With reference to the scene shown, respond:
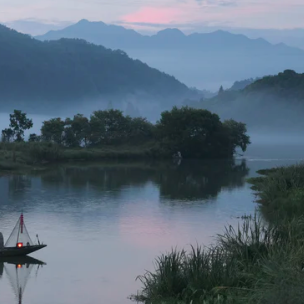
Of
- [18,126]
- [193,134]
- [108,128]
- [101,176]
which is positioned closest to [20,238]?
[101,176]

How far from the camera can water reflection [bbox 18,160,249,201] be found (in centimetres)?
4538

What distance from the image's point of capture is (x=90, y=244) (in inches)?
1048

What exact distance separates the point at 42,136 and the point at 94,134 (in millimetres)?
6377

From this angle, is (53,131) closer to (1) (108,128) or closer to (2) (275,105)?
(1) (108,128)

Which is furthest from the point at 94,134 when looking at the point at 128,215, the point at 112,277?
the point at 112,277

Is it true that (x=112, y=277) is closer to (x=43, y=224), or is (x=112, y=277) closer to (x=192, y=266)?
(x=192, y=266)

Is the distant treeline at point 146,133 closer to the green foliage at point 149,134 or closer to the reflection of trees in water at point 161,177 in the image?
the green foliage at point 149,134

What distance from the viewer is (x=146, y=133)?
260 feet

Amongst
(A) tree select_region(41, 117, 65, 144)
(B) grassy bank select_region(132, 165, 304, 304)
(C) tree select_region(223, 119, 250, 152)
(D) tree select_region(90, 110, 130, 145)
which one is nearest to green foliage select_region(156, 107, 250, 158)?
(C) tree select_region(223, 119, 250, 152)

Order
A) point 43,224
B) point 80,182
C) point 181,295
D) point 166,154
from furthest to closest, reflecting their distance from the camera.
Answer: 1. point 166,154
2. point 80,182
3. point 43,224
4. point 181,295

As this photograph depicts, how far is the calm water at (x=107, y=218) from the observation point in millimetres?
21438

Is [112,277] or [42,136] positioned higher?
[42,136]

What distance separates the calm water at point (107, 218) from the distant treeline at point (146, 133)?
14505 mm

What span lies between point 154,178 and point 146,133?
26176 millimetres
